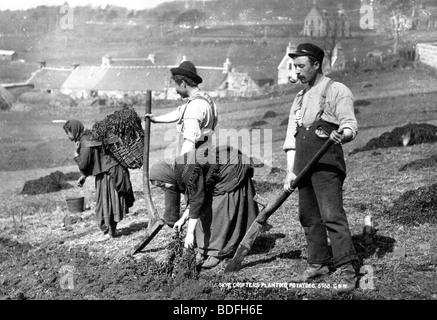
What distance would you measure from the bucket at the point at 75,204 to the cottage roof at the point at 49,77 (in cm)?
5370

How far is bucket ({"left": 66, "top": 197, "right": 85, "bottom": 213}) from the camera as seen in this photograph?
10.5m

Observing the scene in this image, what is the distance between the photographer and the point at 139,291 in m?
6.00

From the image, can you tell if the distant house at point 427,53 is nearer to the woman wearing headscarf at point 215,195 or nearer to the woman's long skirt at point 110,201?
the woman's long skirt at point 110,201

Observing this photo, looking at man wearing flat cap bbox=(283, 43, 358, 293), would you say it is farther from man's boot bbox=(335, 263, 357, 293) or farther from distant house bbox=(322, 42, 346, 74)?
distant house bbox=(322, 42, 346, 74)

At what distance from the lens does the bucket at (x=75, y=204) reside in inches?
412

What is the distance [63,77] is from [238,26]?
65.2 ft

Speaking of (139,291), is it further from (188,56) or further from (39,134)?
(188,56)

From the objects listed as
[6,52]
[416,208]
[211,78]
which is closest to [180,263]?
[416,208]

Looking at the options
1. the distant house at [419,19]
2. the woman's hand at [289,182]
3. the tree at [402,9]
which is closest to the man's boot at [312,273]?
the woman's hand at [289,182]

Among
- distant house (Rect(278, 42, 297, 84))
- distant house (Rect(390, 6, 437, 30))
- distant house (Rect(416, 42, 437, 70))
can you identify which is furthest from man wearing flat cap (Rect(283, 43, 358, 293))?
distant house (Rect(278, 42, 297, 84))

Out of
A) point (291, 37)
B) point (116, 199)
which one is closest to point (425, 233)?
point (116, 199)

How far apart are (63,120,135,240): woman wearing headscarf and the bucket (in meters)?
2.20

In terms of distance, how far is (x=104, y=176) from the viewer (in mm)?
8367

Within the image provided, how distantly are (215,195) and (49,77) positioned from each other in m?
60.6
